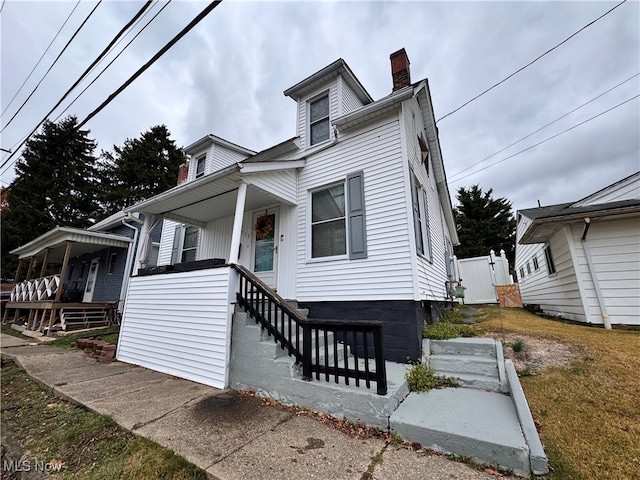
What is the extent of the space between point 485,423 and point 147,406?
3952 mm

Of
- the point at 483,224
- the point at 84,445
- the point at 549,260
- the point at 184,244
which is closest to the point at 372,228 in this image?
the point at 84,445

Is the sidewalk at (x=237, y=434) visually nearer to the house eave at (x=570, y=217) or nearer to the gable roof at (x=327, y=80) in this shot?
the house eave at (x=570, y=217)

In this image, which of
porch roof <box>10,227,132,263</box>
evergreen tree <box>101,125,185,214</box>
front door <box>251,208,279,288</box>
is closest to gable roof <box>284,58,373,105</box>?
front door <box>251,208,279,288</box>

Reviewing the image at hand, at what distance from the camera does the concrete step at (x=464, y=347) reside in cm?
378

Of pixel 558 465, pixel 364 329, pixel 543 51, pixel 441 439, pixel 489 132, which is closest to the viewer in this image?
pixel 558 465

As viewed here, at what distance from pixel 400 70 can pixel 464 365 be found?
254 inches

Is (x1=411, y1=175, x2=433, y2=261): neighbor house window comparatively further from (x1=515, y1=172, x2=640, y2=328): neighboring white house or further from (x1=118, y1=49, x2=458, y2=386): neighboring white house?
(x1=515, y1=172, x2=640, y2=328): neighboring white house

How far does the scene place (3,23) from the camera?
501cm

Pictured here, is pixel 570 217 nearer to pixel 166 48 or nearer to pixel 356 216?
pixel 356 216

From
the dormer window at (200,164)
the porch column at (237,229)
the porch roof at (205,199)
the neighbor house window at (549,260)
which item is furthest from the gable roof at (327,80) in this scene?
the neighbor house window at (549,260)

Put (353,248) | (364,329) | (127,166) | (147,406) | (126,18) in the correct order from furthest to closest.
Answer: (127,166) < (353,248) < (126,18) < (147,406) < (364,329)

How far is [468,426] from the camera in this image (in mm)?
2365

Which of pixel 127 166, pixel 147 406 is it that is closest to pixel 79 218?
pixel 127 166

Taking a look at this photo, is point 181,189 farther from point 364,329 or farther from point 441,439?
point 441,439
